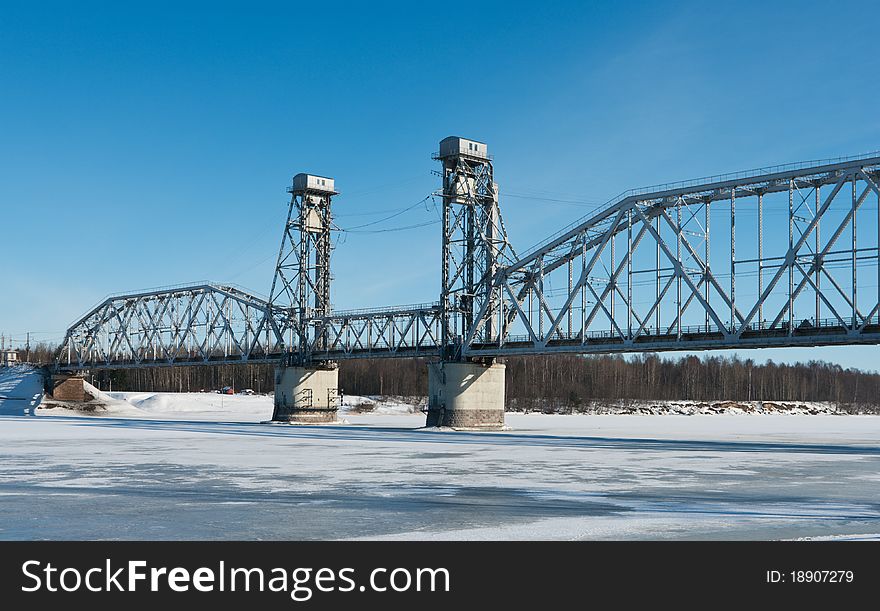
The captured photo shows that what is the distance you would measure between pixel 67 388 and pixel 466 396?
69370 millimetres

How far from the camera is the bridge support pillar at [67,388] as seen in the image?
11625 cm

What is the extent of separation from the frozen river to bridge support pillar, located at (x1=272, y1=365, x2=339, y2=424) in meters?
43.9

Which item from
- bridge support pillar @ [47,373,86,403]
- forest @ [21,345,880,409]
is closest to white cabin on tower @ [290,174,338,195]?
bridge support pillar @ [47,373,86,403]

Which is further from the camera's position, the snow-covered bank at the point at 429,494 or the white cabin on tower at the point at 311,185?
the white cabin on tower at the point at 311,185

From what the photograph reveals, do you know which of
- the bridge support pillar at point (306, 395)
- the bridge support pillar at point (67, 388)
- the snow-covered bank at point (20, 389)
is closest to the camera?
the bridge support pillar at point (306, 395)

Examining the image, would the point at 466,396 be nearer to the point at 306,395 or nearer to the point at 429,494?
the point at 306,395

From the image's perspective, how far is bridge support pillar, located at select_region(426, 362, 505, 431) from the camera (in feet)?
216
